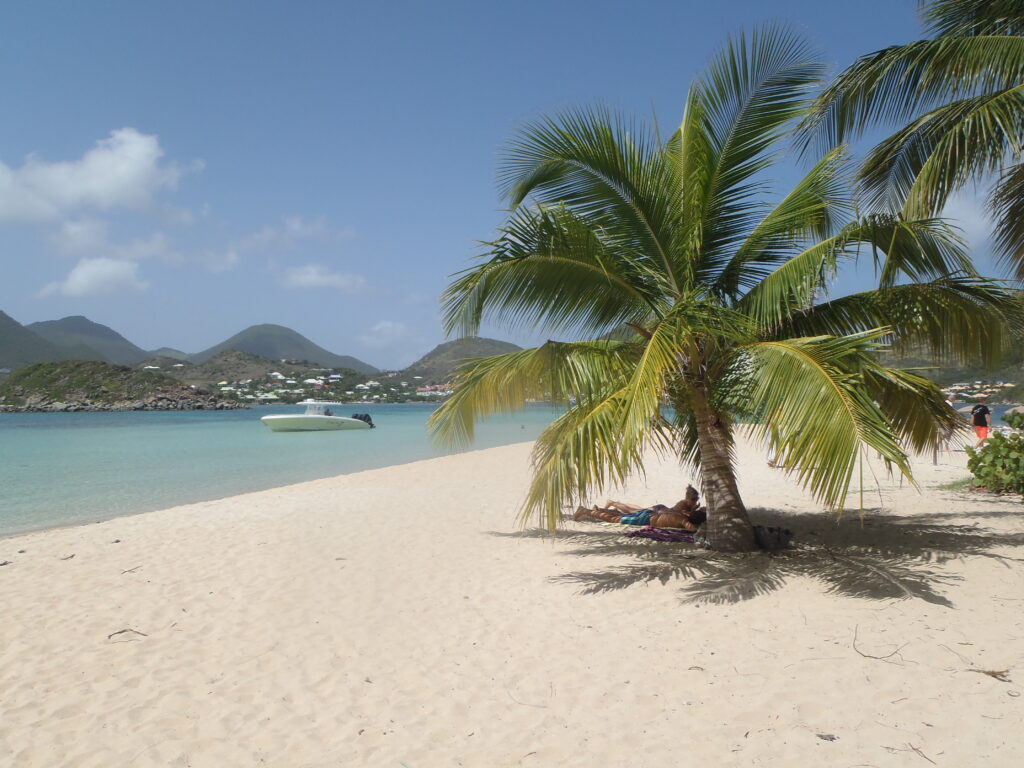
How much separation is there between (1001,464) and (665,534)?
531cm

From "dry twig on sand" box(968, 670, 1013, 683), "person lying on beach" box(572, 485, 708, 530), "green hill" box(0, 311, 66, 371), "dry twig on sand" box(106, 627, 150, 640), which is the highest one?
"green hill" box(0, 311, 66, 371)

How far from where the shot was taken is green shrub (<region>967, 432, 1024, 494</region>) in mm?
8234

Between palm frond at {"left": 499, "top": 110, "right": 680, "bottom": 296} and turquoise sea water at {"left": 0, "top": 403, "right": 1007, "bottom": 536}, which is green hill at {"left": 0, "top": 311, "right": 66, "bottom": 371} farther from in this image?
palm frond at {"left": 499, "top": 110, "right": 680, "bottom": 296}

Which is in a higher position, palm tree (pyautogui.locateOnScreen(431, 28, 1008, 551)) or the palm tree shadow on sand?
palm tree (pyautogui.locateOnScreen(431, 28, 1008, 551))

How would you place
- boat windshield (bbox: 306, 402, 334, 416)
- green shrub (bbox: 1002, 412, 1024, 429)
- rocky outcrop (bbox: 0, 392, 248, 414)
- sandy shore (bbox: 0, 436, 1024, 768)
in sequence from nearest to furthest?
sandy shore (bbox: 0, 436, 1024, 768) < green shrub (bbox: 1002, 412, 1024, 429) < boat windshield (bbox: 306, 402, 334, 416) < rocky outcrop (bbox: 0, 392, 248, 414)

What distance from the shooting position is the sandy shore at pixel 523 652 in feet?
9.73

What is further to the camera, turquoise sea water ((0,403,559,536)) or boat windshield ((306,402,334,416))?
boat windshield ((306,402,334,416))

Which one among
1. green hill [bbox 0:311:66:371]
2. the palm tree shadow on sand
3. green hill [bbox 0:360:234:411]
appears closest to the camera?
the palm tree shadow on sand

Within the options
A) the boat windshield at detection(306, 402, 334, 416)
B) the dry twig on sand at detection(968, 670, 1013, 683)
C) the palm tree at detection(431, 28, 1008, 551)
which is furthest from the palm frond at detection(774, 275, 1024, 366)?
the boat windshield at detection(306, 402, 334, 416)

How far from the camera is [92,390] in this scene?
243 feet

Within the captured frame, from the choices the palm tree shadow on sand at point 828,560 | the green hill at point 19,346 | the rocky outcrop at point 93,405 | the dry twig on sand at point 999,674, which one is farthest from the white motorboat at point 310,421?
the green hill at point 19,346

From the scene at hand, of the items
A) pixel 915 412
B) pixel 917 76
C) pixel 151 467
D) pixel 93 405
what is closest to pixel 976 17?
pixel 917 76

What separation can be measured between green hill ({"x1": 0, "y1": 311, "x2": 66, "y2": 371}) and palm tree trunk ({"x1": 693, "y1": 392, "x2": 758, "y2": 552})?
16420 centimetres

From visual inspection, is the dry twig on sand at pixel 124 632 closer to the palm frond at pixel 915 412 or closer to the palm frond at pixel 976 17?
the palm frond at pixel 915 412
